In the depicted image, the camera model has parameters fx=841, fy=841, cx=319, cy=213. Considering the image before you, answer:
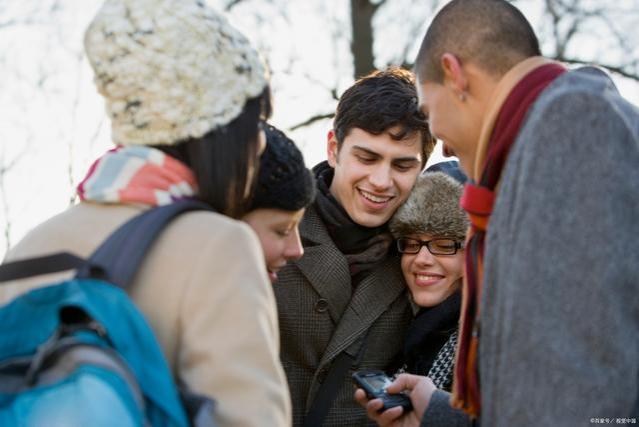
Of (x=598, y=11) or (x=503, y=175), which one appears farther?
(x=598, y=11)

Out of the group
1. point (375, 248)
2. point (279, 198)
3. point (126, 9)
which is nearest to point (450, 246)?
point (375, 248)

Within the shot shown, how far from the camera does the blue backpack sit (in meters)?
1.45

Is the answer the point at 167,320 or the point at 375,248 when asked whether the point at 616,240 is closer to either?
the point at 167,320

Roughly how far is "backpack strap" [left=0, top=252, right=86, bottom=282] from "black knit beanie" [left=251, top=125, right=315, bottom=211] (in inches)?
27.2

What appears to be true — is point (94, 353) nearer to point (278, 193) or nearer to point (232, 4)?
point (278, 193)

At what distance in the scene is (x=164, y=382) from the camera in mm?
1546

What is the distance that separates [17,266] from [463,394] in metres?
1.14

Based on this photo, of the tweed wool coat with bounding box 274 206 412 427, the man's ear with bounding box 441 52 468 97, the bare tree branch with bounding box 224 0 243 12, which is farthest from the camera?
the bare tree branch with bounding box 224 0 243 12

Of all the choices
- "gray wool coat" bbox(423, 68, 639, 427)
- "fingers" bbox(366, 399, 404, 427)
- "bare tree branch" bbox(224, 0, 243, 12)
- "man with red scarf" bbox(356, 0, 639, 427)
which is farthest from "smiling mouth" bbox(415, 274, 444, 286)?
"bare tree branch" bbox(224, 0, 243, 12)

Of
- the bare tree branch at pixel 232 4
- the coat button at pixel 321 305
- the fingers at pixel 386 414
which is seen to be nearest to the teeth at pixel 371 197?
the coat button at pixel 321 305

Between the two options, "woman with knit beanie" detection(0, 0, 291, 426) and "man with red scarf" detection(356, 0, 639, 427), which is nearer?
"woman with knit beanie" detection(0, 0, 291, 426)

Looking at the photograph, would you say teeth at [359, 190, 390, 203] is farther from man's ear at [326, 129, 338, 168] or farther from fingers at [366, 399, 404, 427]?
fingers at [366, 399, 404, 427]

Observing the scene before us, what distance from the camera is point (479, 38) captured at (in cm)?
234

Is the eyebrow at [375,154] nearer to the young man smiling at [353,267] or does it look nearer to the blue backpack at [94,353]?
the young man smiling at [353,267]
